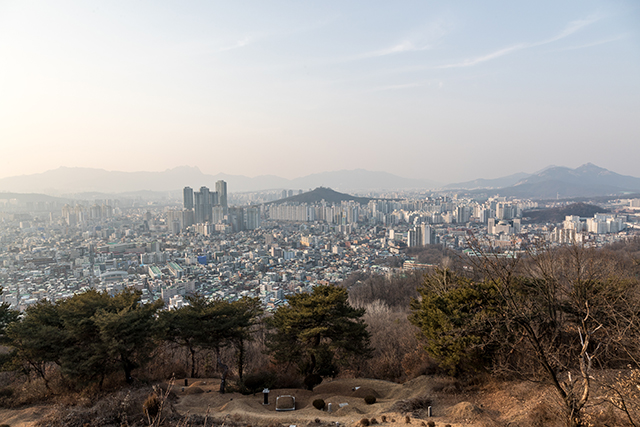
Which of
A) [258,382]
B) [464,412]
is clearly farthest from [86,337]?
[464,412]

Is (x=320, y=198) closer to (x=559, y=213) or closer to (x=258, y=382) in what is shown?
(x=559, y=213)

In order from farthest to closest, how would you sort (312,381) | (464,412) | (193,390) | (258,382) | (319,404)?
(312,381) < (258,382) < (193,390) < (319,404) < (464,412)

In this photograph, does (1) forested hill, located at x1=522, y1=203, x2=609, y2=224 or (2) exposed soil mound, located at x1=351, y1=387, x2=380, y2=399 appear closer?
(2) exposed soil mound, located at x1=351, y1=387, x2=380, y2=399

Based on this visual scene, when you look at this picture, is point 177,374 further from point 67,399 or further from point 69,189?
point 69,189

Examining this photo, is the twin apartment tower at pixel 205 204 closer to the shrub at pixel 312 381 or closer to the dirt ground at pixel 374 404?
the shrub at pixel 312 381

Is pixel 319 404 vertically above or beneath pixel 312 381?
above

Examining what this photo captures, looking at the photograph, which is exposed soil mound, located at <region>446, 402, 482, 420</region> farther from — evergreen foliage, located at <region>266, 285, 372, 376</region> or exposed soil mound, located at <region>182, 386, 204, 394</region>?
exposed soil mound, located at <region>182, 386, 204, 394</region>

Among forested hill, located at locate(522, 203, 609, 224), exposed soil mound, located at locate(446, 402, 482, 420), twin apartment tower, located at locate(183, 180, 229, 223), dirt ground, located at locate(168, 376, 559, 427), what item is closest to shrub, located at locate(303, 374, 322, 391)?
dirt ground, located at locate(168, 376, 559, 427)
